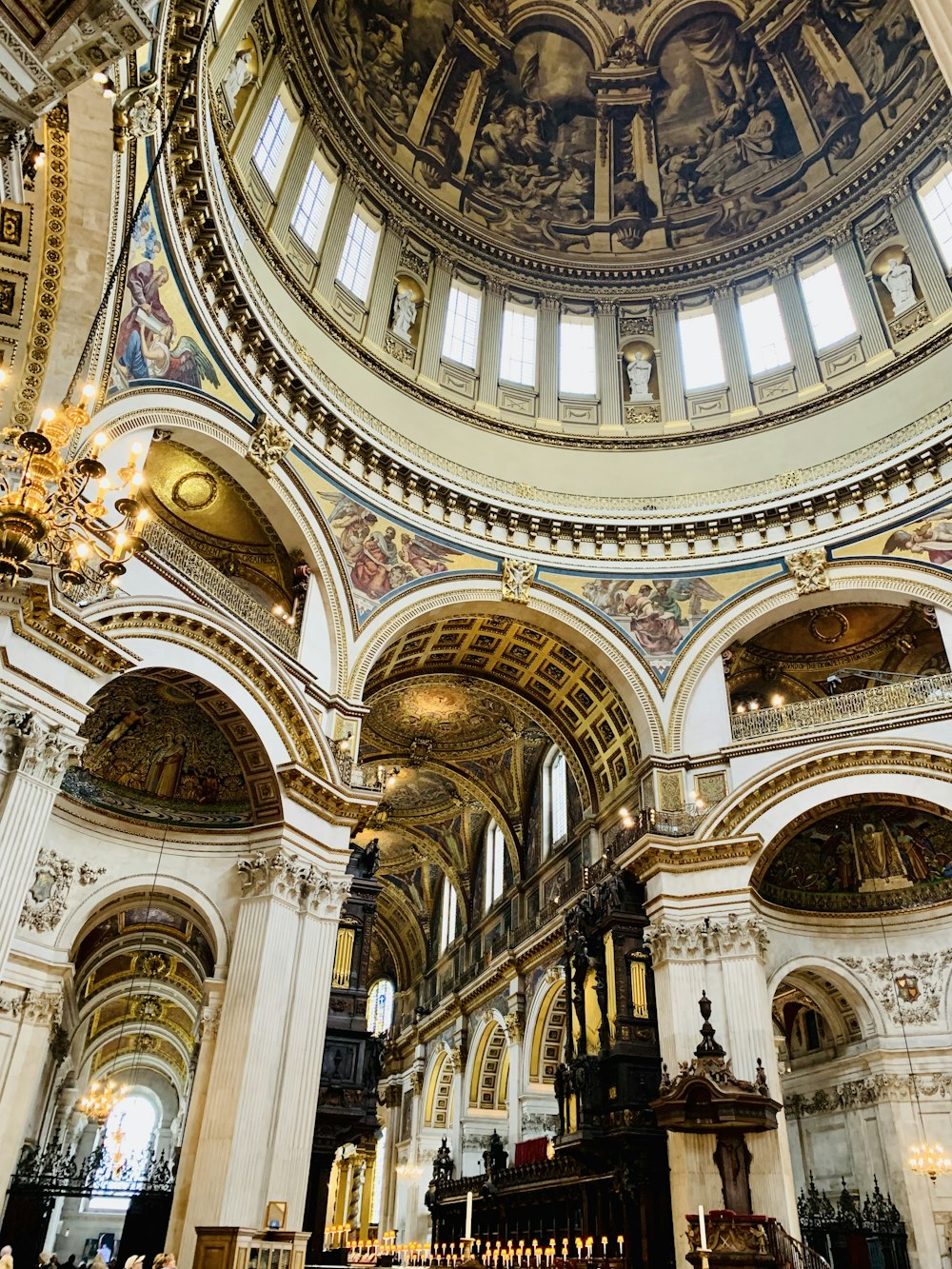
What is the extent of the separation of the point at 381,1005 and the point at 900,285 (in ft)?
109

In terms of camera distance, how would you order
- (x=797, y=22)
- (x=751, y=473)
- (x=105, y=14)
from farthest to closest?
(x=797, y=22)
(x=751, y=473)
(x=105, y=14)

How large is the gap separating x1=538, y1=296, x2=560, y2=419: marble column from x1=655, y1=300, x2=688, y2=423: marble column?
2.69 metres

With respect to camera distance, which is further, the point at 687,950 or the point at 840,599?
the point at 840,599

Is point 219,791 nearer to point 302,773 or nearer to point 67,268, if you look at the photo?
point 302,773

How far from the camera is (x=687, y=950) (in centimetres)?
1717

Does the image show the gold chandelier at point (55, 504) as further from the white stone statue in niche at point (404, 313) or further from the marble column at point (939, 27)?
the white stone statue in niche at point (404, 313)

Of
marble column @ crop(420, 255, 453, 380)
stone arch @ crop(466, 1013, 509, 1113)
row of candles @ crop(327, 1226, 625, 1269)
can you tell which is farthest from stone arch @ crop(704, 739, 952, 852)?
stone arch @ crop(466, 1013, 509, 1113)

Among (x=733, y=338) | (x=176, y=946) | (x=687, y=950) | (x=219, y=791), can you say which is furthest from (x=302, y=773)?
(x=733, y=338)

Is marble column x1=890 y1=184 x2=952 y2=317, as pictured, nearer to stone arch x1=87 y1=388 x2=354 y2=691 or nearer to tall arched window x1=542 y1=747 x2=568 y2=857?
tall arched window x1=542 y1=747 x2=568 y2=857

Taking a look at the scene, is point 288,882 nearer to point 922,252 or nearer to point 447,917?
point 922,252

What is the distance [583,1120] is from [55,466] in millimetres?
14730

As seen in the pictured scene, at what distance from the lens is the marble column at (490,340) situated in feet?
76.3

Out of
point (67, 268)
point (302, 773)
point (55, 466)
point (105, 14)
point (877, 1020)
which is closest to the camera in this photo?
point (105, 14)

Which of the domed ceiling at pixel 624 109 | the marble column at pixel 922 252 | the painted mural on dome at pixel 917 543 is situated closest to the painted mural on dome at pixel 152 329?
the domed ceiling at pixel 624 109
